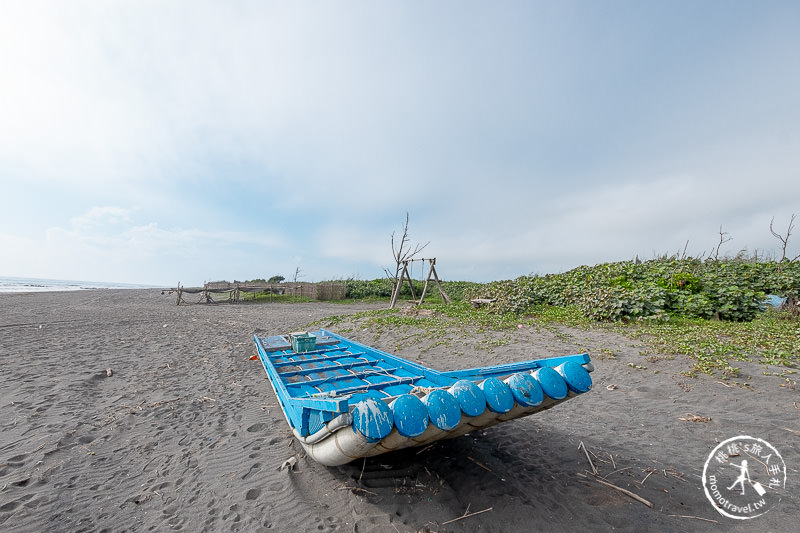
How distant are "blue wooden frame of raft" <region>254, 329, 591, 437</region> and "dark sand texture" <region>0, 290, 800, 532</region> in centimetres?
60

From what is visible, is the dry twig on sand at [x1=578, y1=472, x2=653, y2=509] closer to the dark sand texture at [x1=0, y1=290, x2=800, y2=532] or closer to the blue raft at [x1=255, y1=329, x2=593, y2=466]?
the dark sand texture at [x1=0, y1=290, x2=800, y2=532]

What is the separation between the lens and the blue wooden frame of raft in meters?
2.66

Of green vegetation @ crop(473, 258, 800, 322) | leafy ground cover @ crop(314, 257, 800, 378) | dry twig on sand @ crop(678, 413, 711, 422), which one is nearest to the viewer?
dry twig on sand @ crop(678, 413, 711, 422)

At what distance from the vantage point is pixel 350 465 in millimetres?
3162

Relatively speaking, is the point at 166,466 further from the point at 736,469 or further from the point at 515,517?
the point at 736,469

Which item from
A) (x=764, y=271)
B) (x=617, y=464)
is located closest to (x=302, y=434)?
(x=617, y=464)

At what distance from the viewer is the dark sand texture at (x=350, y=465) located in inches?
101

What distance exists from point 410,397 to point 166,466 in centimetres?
295

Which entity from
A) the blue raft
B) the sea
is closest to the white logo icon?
the blue raft

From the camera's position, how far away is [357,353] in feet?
19.2

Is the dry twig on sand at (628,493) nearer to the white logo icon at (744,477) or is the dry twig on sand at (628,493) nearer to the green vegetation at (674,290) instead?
the white logo icon at (744,477)

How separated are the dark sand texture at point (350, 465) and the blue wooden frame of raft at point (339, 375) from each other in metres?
0.60

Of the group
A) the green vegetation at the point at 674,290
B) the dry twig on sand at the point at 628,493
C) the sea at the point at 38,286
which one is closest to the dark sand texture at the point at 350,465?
the dry twig on sand at the point at 628,493

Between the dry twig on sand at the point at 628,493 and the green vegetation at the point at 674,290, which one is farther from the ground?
the green vegetation at the point at 674,290
